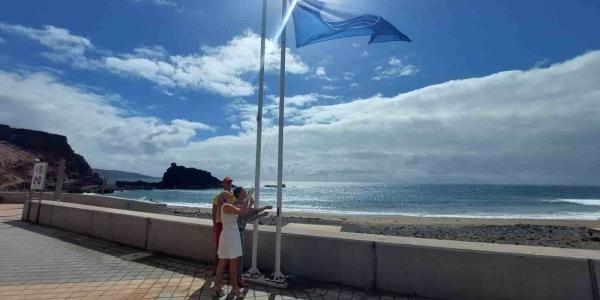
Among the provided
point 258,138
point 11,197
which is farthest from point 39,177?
point 11,197

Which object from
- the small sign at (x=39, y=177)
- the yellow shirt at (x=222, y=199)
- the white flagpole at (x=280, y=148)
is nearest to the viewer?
the yellow shirt at (x=222, y=199)

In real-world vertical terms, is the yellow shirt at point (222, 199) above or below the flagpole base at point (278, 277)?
above

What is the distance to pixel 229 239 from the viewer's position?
4211 mm

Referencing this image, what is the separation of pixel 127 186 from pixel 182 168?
2319cm

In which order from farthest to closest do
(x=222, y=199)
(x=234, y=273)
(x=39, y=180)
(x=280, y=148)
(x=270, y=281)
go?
(x=39, y=180)
(x=280, y=148)
(x=270, y=281)
(x=222, y=199)
(x=234, y=273)

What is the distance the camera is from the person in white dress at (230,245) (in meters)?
4.16

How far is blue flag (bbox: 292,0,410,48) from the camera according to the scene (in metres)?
4.99

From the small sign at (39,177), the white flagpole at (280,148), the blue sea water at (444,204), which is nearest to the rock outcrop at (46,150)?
the blue sea water at (444,204)

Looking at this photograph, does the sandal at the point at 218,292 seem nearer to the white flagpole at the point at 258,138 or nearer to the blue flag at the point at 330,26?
the white flagpole at the point at 258,138

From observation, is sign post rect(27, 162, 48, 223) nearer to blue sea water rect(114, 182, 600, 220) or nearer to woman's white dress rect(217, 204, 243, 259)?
woman's white dress rect(217, 204, 243, 259)

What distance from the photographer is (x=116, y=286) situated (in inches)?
175

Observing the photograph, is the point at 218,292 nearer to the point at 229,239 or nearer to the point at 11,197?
the point at 229,239

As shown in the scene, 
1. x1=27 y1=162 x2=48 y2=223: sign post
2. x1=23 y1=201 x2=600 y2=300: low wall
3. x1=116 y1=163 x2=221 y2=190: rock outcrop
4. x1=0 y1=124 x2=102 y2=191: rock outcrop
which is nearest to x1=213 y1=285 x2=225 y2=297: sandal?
x1=23 y1=201 x2=600 y2=300: low wall

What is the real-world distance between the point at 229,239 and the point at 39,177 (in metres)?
9.07
